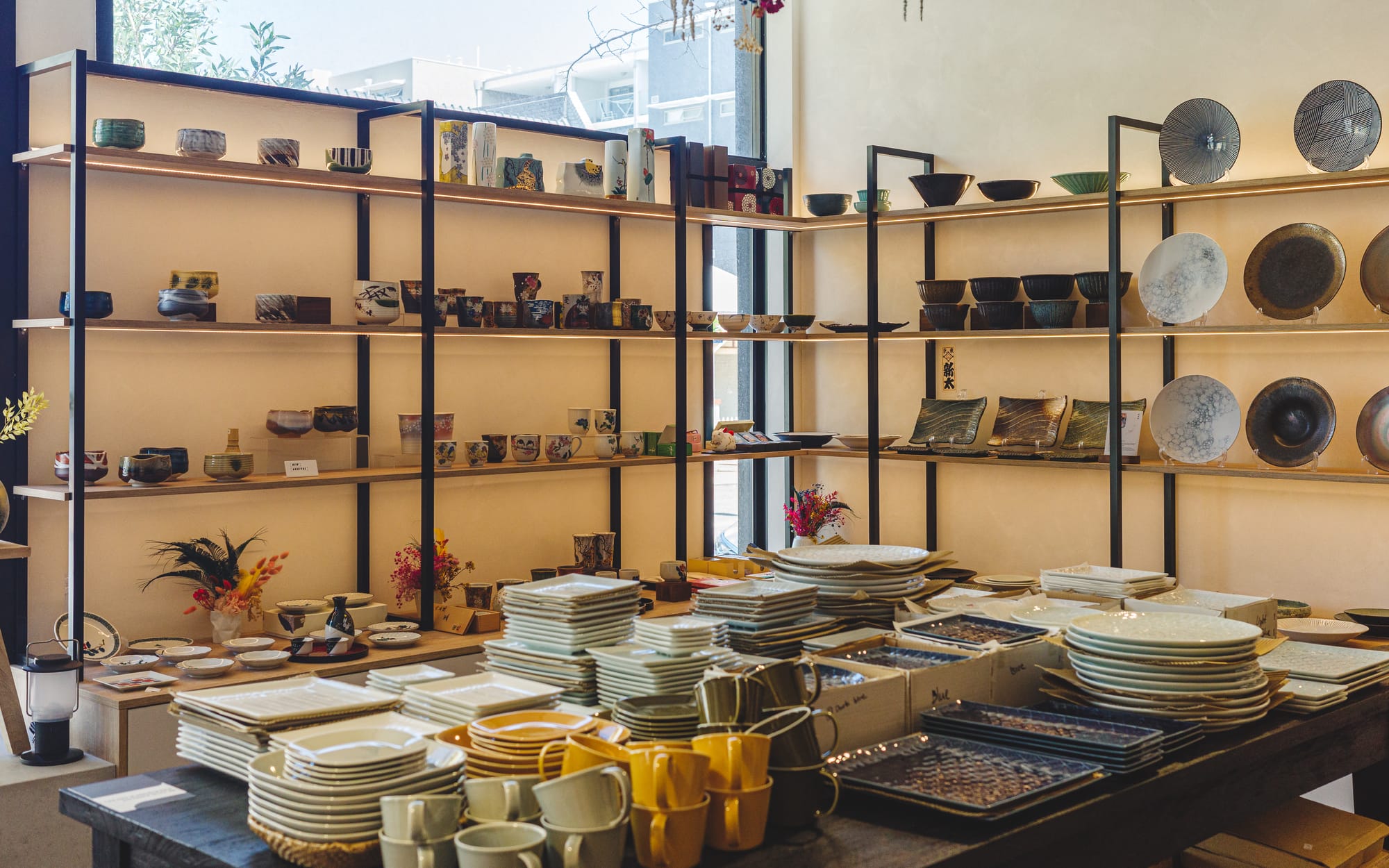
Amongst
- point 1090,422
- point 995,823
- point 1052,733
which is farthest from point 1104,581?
point 1090,422

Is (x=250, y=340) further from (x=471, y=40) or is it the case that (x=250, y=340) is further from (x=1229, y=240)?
(x=1229, y=240)

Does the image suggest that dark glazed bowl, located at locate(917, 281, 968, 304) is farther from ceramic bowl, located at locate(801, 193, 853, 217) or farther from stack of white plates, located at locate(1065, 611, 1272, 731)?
stack of white plates, located at locate(1065, 611, 1272, 731)

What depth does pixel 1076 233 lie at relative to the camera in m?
4.61

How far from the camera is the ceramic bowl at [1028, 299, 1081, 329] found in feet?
14.3

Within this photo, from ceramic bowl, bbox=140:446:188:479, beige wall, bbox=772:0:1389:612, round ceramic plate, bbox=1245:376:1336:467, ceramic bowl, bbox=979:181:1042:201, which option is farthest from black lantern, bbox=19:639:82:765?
round ceramic plate, bbox=1245:376:1336:467

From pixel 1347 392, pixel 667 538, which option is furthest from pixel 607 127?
pixel 1347 392

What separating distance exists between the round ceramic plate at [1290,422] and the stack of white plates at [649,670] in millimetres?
2847

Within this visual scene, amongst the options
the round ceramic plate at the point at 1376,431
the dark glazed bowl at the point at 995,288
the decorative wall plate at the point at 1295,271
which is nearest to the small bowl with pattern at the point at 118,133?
the dark glazed bowl at the point at 995,288

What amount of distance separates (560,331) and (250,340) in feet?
3.24

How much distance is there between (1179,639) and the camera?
1813 mm

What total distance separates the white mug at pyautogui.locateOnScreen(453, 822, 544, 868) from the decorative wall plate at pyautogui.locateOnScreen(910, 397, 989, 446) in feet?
12.2

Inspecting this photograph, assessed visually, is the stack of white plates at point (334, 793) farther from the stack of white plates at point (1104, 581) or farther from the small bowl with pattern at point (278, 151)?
the small bowl with pattern at point (278, 151)

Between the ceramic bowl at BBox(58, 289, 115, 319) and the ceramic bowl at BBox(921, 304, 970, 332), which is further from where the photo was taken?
the ceramic bowl at BBox(921, 304, 970, 332)

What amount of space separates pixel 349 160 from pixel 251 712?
7.82ft
